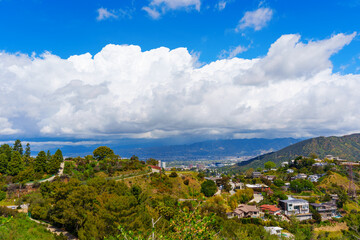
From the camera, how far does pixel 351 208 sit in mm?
54344

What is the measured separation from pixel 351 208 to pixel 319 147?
162019mm

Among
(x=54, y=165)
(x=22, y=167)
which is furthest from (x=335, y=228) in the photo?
(x=22, y=167)

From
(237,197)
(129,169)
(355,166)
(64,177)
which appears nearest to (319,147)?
(355,166)

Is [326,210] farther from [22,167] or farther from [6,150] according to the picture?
[6,150]

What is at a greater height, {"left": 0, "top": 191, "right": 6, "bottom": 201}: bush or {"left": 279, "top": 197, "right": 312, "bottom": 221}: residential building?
{"left": 0, "top": 191, "right": 6, "bottom": 201}: bush

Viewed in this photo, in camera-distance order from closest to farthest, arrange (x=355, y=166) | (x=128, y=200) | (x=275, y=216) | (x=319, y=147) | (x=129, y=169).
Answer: (x=128, y=200) → (x=275, y=216) → (x=129, y=169) → (x=355, y=166) → (x=319, y=147)

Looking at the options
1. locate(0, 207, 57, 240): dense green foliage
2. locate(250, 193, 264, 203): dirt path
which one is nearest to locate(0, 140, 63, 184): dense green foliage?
locate(0, 207, 57, 240): dense green foliage

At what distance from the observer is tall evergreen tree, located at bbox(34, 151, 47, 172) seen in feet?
165

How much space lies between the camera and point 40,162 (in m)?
51.1

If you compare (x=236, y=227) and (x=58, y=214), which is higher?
(x=58, y=214)

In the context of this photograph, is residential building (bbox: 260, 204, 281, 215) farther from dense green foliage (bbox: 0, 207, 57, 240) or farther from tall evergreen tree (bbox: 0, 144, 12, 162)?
tall evergreen tree (bbox: 0, 144, 12, 162)

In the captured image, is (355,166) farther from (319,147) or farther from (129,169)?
(319,147)

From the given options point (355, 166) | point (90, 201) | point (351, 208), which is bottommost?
point (351, 208)

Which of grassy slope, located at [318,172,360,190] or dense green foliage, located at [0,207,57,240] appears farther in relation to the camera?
grassy slope, located at [318,172,360,190]
